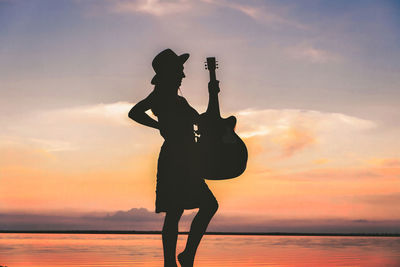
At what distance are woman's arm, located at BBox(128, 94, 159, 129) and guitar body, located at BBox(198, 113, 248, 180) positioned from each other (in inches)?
22.2

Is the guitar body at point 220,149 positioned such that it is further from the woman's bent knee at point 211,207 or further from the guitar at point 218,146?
the woman's bent knee at point 211,207

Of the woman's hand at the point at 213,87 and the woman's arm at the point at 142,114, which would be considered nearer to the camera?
the woman's arm at the point at 142,114

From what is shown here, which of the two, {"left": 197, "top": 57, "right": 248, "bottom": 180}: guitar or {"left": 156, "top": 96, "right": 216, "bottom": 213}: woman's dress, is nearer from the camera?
{"left": 156, "top": 96, "right": 216, "bottom": 213}: woman's dress

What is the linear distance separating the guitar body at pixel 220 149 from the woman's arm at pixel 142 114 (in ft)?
1.85

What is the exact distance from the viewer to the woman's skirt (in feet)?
18.6

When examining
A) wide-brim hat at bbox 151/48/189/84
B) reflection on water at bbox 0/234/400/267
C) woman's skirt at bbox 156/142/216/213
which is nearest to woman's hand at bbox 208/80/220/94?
wide-brim hat at bbox 151/48/189/84

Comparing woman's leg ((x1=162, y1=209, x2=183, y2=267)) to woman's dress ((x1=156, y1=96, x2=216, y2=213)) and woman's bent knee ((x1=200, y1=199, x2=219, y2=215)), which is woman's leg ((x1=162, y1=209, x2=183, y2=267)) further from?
woman's bent knee ((x1=200, y1=199, x2=219, y2=215))

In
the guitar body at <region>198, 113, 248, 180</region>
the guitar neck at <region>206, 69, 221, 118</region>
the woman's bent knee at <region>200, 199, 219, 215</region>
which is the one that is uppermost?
the guitar neck at <region>206, 69, 221, 118</region>

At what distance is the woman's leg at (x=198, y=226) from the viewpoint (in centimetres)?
567

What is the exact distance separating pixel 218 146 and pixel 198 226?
91cm

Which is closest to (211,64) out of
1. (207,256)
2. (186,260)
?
(186,260)

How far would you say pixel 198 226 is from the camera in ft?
18.7

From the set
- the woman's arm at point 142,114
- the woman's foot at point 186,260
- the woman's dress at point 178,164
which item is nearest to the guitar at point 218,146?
the woman's dress at point 178,164

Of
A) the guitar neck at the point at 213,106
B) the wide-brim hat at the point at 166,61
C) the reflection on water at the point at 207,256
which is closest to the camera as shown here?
Answer: the wide-brim hat at the point at 166,61
